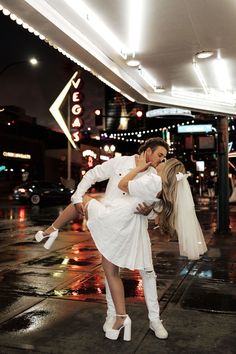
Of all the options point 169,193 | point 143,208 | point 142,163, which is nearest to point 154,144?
point 142,163

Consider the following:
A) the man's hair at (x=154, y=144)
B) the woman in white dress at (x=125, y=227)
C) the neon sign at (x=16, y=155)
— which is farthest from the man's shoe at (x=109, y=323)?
the neon sign at (x=16, y=155)

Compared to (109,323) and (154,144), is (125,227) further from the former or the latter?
(109,323)

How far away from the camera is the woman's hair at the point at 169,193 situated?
4.18m

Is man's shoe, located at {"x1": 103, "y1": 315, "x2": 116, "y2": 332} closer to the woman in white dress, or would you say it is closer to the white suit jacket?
the woman in white dress

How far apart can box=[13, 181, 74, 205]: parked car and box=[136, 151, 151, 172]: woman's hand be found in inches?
843

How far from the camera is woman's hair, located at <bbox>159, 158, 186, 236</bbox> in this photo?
4176 mm

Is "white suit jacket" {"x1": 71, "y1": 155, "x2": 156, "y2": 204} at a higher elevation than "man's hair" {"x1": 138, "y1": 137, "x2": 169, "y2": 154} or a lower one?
lower

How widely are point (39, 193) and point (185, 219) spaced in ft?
69.9

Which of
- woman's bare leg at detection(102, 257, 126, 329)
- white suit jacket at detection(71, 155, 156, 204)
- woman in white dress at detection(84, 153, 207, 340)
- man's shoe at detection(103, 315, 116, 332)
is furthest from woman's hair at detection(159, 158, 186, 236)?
man's shoe at detection(103, 315, 116, 332)

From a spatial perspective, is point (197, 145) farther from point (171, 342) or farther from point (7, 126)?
point (7, 126)

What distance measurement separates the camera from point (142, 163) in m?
4.16

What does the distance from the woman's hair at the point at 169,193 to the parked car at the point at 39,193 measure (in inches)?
841

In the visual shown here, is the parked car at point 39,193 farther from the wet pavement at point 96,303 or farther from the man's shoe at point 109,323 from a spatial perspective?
the man's shoe at point 109,323

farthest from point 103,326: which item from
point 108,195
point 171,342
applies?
point 108,195
